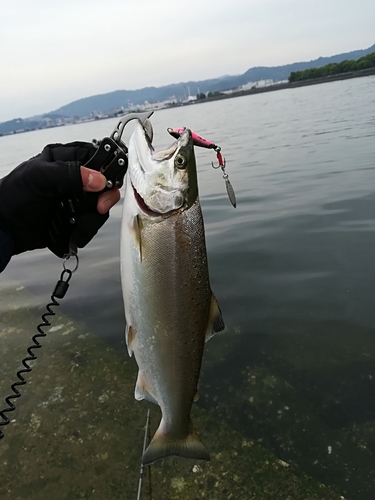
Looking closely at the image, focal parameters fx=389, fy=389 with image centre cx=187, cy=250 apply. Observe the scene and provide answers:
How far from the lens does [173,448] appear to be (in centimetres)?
241

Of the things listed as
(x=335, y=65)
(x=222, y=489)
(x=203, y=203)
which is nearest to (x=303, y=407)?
(x=222, y=489)

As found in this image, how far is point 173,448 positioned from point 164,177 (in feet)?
5.45

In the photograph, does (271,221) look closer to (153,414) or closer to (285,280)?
(285,280)

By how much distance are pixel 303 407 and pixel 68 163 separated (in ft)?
9.73

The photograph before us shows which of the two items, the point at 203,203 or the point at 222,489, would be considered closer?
the point at 222,489

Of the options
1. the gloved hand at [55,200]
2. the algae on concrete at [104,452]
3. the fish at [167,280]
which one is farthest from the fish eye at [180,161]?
the algae on concrete at [104,452]

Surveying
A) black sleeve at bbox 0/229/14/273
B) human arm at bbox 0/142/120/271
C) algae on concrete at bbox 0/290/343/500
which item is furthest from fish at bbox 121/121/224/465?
black sleeve at bbox 0/229/14/273

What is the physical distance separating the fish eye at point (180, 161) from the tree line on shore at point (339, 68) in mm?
101706

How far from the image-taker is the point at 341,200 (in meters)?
9.08

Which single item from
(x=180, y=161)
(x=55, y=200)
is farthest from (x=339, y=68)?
(x=180, y=161)

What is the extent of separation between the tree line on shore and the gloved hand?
10149 centimetres

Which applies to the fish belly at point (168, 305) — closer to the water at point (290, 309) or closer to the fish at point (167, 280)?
the fish at point (167, 280)

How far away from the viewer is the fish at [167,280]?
2.26 meters

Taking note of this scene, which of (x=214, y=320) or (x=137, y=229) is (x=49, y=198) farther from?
(x=214, y=320)
